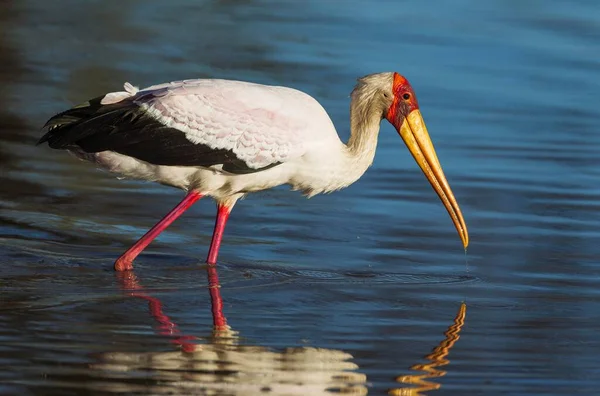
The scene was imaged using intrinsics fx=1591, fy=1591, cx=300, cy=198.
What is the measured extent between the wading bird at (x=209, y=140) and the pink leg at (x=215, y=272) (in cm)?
1

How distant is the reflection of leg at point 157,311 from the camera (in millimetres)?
7859

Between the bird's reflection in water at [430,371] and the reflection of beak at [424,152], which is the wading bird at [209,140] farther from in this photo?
the bird's reflection in water at [430,371]

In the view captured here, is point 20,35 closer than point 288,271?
No

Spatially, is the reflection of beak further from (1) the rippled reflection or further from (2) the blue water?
(1) the rippled reflection

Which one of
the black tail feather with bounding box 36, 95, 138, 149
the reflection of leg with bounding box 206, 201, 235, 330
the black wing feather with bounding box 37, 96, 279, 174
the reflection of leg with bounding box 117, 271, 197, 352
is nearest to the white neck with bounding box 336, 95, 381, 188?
the black wing feather with bounding box 37, 96, 279, 174

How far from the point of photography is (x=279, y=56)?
17.6m

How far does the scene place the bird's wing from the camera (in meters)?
9.66

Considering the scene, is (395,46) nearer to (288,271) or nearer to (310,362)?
(288,271)

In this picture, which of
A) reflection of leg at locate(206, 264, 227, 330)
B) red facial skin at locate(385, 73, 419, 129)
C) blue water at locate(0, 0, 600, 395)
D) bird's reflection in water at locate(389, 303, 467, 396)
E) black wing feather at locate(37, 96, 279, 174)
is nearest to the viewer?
bird's reflection in water at locate(389, 303, 467, 396)

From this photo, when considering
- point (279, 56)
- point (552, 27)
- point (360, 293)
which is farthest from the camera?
point (552, 27)

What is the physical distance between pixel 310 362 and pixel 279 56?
1028cm

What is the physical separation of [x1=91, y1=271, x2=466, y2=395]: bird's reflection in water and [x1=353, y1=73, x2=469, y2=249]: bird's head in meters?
2.33

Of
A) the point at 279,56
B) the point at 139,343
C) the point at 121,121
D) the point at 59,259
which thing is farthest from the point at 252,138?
the point at 279,56

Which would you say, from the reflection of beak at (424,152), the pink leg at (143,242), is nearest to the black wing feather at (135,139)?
the pink leg at (143,242)
